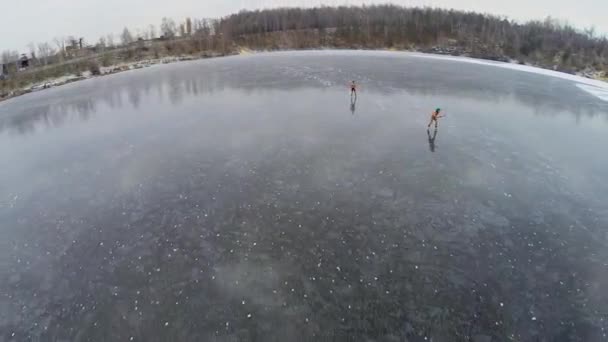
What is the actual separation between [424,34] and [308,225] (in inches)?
1495

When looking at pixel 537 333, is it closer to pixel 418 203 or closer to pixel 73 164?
pixel 418 203

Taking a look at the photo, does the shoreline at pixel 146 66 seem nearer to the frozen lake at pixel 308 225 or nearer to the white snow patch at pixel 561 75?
the white snow patch at pixel 561 75

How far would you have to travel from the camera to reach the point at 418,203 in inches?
277

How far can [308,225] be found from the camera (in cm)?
644

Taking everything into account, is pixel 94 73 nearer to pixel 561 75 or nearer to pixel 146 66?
pixel 146 66

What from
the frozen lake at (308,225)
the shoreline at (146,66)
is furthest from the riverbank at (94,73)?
the frozen lake at (308,225)

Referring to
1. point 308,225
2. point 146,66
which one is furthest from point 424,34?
point 308,225

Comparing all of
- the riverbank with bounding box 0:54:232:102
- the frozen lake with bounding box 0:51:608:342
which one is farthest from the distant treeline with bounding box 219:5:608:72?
the frozen lake with bounding box 0:51:608:342

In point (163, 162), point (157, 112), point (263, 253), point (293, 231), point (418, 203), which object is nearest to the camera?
point (263, 253)

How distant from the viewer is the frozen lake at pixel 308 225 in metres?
4.56

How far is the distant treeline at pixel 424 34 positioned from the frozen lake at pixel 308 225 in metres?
18.5

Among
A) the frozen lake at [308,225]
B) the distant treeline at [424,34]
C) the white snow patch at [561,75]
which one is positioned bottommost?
the frozen lake at [308,225]

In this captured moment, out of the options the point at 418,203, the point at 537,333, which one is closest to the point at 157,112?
the point at 418,203

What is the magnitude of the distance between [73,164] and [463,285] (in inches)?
401
